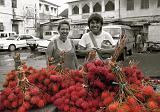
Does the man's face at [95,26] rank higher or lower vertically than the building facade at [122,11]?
lower

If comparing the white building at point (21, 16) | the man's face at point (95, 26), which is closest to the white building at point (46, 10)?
the white building at point (21, 16)

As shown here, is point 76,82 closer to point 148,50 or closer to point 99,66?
point 99,66

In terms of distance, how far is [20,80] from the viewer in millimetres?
2109

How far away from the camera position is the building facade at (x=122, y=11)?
29688mm

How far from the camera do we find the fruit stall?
70.9 inches

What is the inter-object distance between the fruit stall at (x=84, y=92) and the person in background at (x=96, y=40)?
125 cm

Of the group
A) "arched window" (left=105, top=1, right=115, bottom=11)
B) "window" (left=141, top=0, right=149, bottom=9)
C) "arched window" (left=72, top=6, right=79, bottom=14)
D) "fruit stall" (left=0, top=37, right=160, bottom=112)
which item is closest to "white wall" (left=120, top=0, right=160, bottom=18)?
"window" (left=141, top=0, right=149, bottom=9)

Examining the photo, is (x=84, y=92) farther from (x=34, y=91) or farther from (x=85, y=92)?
(x=34, y=91)

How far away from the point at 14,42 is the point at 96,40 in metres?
22.1

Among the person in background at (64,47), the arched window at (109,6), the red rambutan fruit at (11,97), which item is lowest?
the red rambutan fruit at (11,97)

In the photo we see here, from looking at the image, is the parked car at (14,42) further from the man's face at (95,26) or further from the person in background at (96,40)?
the man's face at (95,26)

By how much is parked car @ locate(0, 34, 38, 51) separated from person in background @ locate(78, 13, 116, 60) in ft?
70.3

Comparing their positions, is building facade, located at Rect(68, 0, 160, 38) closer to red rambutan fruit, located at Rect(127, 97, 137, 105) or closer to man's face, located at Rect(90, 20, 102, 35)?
man's face, located at Rect(90, 20, 102, 35)

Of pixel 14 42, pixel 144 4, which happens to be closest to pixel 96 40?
pixel 14 42
